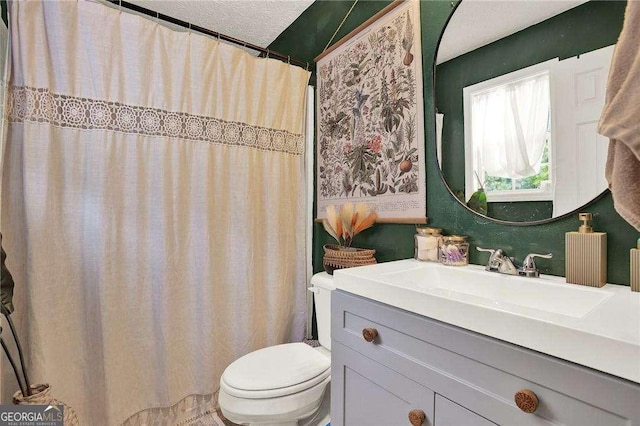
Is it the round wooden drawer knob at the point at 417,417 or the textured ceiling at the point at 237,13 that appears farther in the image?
the textured ceiling at the point at 237,13

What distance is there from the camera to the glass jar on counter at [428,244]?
1.21 metres

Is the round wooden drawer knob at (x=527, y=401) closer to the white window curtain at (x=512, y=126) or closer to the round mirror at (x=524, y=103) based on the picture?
the round mirror at (x=524, y=103)

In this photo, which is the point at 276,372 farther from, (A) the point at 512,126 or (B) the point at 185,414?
(A) the point at 512,126

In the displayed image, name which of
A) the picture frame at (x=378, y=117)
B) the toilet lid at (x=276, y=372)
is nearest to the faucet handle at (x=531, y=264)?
the picture frame at (x=378, y=117)

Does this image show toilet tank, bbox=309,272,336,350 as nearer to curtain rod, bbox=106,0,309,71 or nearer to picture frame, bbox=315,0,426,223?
picture frame, bbox=315,0,426,223

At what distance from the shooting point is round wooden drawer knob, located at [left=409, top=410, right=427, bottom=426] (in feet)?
2.44

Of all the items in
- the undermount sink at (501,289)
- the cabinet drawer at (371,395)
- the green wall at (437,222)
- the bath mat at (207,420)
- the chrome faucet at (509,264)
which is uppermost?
the green wall at (437,222)

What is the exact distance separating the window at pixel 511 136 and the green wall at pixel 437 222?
0.11 m

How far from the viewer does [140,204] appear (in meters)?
1.46

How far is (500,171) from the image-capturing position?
1086 millimetres

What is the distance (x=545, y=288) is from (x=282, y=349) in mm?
1135

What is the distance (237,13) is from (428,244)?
1.94m

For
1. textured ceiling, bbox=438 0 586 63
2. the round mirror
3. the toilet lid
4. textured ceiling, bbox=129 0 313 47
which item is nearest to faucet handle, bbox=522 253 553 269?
the round mirror

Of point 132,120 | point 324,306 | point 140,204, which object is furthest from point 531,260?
point 132,120
